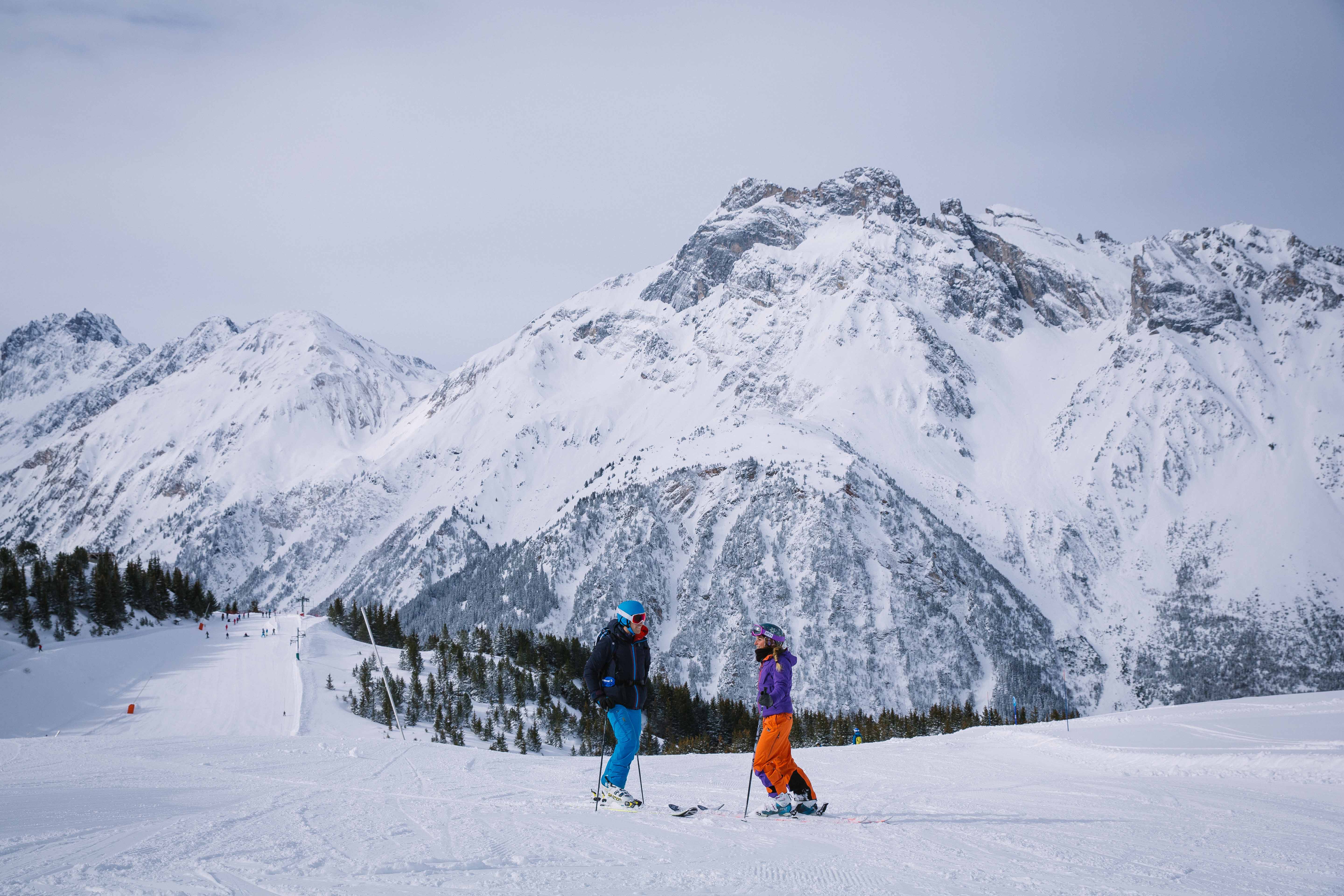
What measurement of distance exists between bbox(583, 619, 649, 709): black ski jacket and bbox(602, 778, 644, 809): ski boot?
117cm

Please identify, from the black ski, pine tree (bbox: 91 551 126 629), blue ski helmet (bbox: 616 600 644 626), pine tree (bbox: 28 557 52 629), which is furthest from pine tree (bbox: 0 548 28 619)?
the black ski

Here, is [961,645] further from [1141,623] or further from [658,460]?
[658,460]

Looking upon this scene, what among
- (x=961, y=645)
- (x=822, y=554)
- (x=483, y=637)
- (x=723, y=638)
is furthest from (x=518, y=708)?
(x=961, y=645)

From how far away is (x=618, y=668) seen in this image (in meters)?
10.2

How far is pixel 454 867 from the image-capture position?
22.0ft

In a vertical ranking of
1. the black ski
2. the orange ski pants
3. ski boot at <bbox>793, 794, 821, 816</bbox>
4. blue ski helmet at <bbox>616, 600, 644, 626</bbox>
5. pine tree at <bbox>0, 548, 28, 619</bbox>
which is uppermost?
pine tree at <bbox>0, 548, 28, 619</bbox>

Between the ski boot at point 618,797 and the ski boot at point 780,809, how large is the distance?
161cm

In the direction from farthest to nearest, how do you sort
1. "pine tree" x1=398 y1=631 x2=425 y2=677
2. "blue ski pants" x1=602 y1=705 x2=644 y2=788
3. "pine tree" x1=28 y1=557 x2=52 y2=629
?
"pine tree" x1=398 y1=631 x2=425 y2=677 < "pine tree" x1=28 y1=557 x2=52 y2=629 < "blue ski pants" x1=602 y1=705 x2=644 y2=788

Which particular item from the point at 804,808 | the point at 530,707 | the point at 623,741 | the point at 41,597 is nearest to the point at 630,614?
the point at 623,741

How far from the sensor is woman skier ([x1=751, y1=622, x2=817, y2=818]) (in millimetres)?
10305

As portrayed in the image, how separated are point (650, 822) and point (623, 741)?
145 centimetres

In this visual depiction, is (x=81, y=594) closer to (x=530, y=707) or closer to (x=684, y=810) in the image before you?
(x=530, y=707)

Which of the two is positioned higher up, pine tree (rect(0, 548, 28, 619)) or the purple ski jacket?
pine tree (rect(0, 548, 28, 619))

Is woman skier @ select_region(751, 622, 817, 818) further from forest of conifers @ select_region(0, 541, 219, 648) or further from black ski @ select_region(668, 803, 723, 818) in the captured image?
forest of conifers @ select_region(0, 541, 219, 648)
